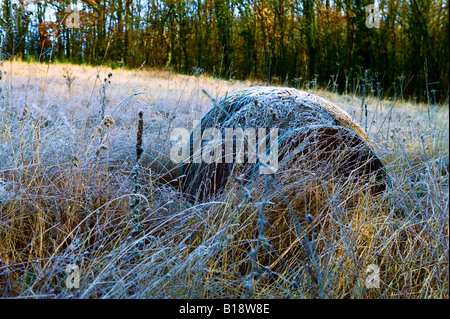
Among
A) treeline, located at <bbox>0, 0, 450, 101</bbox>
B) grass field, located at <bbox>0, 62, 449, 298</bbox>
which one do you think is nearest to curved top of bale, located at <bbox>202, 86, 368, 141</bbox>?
grass field, located at <bbox>0, 62, 449, 298</bbox>

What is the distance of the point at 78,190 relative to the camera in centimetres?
188

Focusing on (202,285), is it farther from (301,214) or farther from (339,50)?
(339,50)

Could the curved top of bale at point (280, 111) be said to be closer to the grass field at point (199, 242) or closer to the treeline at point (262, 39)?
the grass field at point (199, 242)

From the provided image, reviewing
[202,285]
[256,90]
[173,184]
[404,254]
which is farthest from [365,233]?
[173,184]

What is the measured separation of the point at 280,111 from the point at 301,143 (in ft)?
0.94

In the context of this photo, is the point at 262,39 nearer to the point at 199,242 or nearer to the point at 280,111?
the point at 280,111

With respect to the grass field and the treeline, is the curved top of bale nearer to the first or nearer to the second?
the grass field

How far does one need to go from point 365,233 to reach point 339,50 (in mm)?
5339

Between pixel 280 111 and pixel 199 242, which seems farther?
pixel 280 111

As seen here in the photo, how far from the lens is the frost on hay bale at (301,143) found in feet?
6.51

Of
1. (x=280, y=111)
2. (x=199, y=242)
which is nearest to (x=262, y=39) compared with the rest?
(x=280, y=111)

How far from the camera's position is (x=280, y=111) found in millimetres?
2137

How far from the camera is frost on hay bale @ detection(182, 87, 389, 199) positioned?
6.51ft

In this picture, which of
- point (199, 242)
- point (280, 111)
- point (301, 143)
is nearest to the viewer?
point (199, 242)
